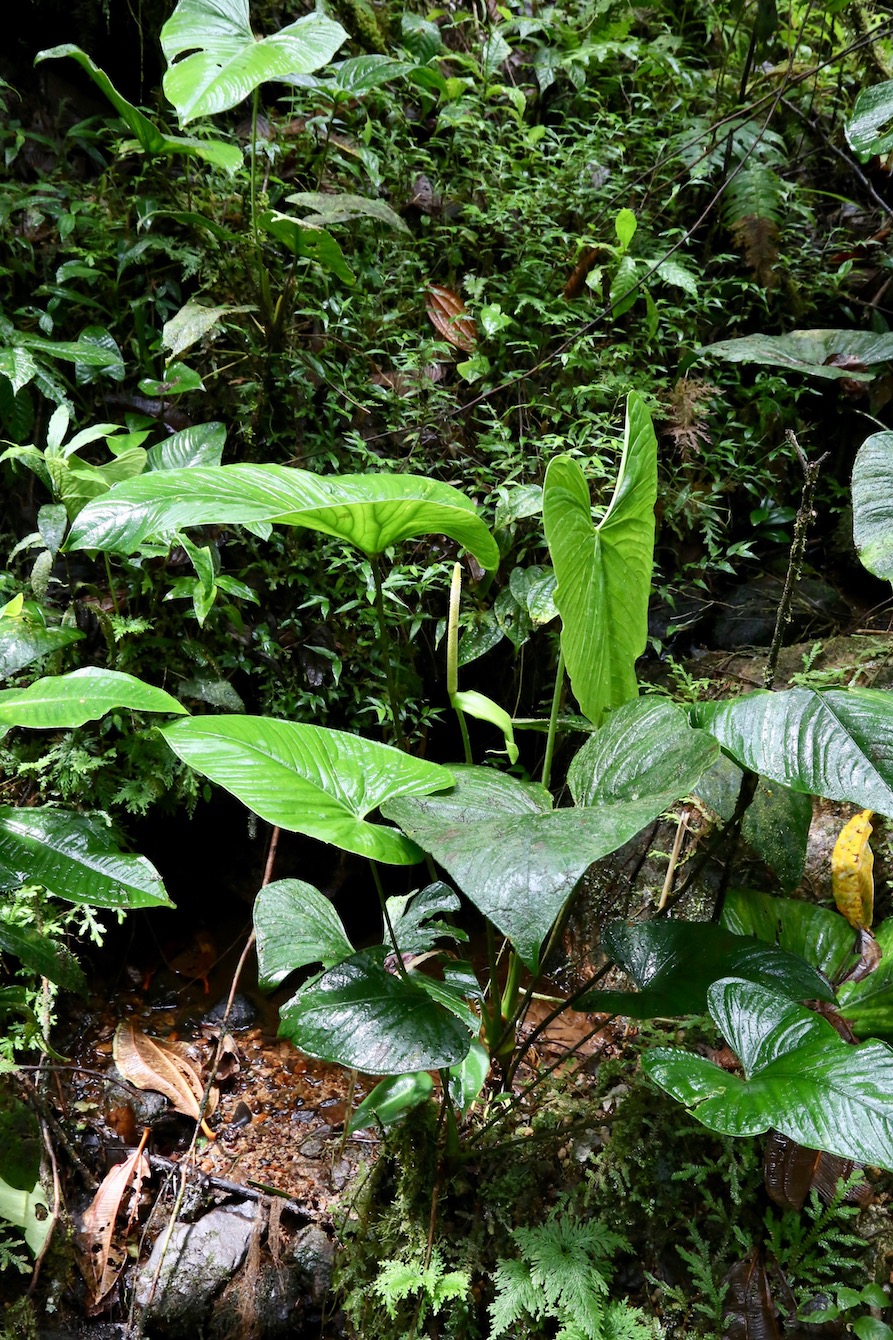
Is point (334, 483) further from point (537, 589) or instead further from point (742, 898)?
point (742, 898)

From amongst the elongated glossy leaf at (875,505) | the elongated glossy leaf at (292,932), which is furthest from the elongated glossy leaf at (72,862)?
the elongated glossy leaf at (875,505)

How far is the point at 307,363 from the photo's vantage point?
2.46 meters

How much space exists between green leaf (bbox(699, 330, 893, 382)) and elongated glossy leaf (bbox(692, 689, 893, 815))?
155 centimetres

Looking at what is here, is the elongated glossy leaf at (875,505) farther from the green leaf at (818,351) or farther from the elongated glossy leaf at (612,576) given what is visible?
the green leaf at (818,351)

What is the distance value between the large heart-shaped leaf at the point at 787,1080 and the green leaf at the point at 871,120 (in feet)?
6.80

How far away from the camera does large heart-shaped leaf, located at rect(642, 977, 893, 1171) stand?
931 mm

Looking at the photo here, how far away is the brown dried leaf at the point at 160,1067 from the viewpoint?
6.05 ft

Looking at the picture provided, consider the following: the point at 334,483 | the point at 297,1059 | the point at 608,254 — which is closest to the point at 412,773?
the point at 334,483

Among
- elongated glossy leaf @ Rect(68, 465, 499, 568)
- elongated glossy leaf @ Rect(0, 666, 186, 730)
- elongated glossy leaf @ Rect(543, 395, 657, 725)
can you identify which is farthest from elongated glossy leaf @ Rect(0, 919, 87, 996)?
elongated glossy leaf @ Rect(543, 395, 657, 725)

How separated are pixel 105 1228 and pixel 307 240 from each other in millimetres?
2489

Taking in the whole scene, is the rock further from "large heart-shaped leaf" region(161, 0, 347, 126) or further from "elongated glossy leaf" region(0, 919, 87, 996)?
"large heart-shaped leaf" region(161, 0, 347, 126)

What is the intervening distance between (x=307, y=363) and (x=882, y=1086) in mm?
2291

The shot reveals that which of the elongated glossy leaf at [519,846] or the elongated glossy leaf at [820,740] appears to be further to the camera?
the elongated glossy leaf at [820,740]

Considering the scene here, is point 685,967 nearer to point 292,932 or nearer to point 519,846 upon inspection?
point 519,846
